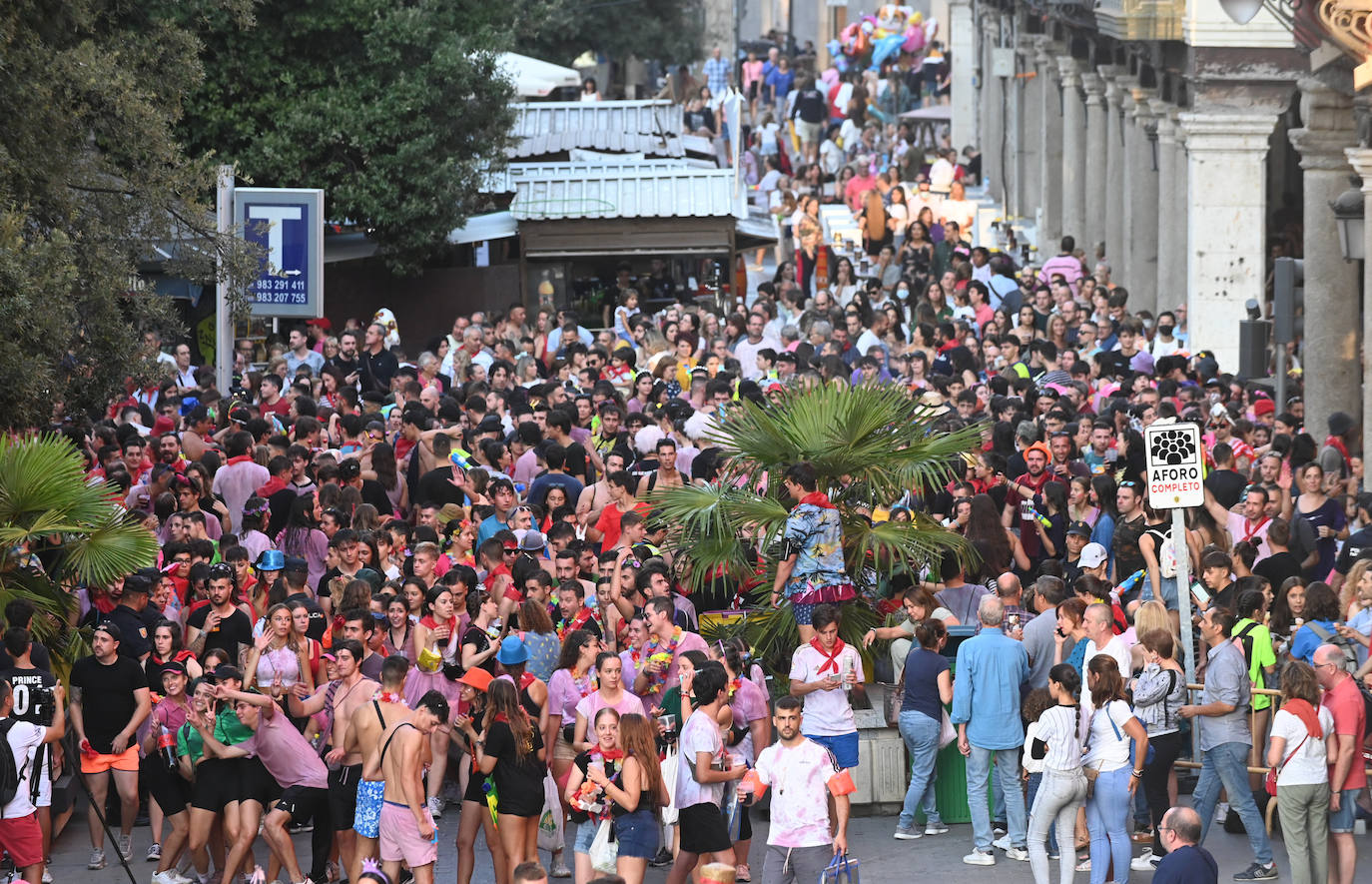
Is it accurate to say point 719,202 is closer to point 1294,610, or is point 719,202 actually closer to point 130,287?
point 130,287

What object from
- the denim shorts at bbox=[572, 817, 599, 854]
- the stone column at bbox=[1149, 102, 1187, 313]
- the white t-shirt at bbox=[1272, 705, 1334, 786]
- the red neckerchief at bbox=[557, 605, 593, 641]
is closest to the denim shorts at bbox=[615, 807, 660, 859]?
the denim shorts at bbox=[572, 817, 599, 854]

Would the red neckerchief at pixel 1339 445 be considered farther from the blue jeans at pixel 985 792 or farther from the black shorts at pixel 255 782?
the black shorts at pixel 255 782

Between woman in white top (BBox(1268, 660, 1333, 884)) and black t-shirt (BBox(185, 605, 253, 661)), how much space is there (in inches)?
231

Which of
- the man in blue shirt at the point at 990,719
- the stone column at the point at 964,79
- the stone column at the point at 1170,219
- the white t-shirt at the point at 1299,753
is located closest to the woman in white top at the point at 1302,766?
the white t-shirt at the point at 1299,753

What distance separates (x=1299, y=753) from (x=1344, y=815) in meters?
0.47

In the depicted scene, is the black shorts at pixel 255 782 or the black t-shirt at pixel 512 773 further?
the black shorts at pixel 255 782

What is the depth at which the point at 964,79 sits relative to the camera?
5025 cm

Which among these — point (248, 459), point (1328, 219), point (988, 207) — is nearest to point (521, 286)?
point (1328, 219)

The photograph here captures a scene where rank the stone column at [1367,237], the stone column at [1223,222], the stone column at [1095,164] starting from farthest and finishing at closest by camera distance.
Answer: the stone column at [1095,164], the stone column at [1223,222], the stone column at [1367,237]

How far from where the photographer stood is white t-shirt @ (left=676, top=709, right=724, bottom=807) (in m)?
11.2

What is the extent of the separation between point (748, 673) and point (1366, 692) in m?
3.42

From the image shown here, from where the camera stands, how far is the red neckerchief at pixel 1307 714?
37.3 feet

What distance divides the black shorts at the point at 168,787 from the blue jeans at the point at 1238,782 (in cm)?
560

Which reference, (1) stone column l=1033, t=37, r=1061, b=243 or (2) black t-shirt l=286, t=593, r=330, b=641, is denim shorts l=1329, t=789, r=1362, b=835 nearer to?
(2) black t-shirt l=286, t=593, r=330, b=641
